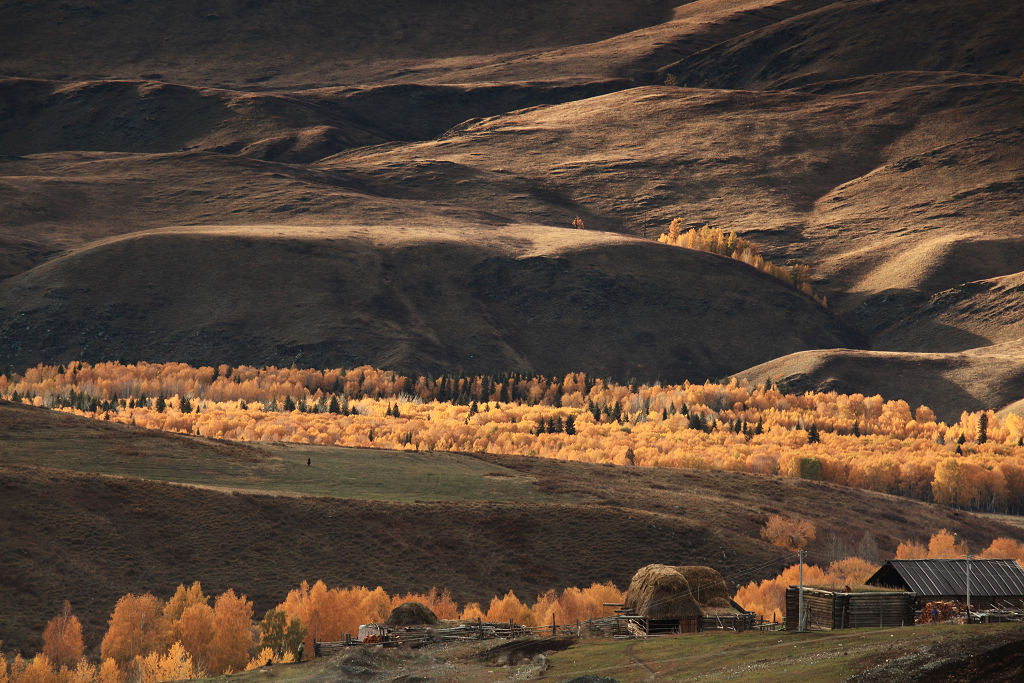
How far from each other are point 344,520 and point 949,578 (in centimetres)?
5645

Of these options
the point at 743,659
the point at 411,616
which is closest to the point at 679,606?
the point at 411,616

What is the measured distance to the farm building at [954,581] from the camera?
63281mm

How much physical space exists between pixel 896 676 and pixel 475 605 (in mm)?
51723

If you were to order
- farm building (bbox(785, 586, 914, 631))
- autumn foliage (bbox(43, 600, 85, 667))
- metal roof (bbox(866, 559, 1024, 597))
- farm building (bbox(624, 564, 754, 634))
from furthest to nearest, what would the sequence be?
autumn foliage (bbox(43, 600, 85, 667)), farm building (bbox(624, 564, 754, 634)), metal roof (bbox(866, 559, 1024, 597)), farm building (bbox(785, 586, 914, 631))

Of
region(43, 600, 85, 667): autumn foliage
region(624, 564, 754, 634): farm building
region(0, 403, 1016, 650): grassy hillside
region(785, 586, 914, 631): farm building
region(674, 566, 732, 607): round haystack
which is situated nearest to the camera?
region(785, 586, 914, 631): farm building

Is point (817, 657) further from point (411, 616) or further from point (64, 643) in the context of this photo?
point (64, 643)

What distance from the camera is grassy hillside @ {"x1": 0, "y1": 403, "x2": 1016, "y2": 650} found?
91.3 metres

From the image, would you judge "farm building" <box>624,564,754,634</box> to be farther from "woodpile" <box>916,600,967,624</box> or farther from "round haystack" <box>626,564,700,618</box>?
"woodpile" <box>916,600,967,624</box>

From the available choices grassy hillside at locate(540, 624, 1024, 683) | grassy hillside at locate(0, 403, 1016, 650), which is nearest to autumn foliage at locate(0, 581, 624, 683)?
grassy hillside at locate(0, 403, 1016, 650)

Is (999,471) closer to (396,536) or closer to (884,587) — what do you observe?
(396,536)

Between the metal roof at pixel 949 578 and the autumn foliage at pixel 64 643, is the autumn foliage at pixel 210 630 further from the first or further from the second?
the metal roof at pixel 949 578

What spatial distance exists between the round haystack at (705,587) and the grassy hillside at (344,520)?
2979 centimetres

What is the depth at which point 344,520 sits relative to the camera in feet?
348

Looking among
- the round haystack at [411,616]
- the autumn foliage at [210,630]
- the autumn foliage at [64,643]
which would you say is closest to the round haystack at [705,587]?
the autumn foliage at [210,630]
